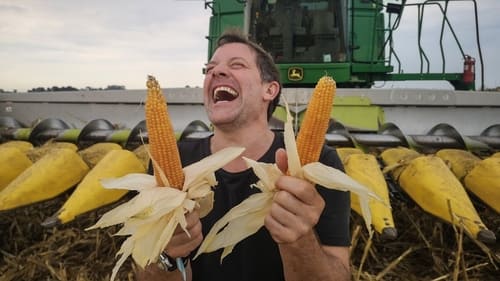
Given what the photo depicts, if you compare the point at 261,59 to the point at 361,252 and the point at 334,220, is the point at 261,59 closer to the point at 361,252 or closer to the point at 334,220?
the point at 334,220

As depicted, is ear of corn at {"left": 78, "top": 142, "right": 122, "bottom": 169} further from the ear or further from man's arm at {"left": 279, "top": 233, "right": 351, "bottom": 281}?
man's arm at {"left": 279, "top": 233, "right": 351, "bottom": 281}

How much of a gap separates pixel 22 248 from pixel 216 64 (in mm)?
2365

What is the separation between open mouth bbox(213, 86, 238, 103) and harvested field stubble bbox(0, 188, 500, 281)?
46.7 inches

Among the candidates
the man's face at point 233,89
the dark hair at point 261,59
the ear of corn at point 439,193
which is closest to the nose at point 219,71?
the man's face at point 233,89

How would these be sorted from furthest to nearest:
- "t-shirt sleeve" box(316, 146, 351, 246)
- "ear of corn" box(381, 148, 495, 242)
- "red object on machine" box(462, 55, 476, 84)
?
1. "red object on machine" box(462, 55, 476, 84)
2. "ear of corn" box(381, 148, 495, 242)
3. "t-shirt sleeve" box(316, 146, 351, 246)

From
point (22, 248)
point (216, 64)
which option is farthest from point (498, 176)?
point (22, 248)

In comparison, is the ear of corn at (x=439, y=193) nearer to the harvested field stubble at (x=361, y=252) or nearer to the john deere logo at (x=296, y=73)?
the harvested field stubble at (x=361, y=252)

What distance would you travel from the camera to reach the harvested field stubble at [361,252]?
2664mm

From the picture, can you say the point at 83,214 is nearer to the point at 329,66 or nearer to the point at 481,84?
the point at 329,66

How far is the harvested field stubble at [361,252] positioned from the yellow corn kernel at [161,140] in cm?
137

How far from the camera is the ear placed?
7.00 ft

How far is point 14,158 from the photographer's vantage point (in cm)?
334

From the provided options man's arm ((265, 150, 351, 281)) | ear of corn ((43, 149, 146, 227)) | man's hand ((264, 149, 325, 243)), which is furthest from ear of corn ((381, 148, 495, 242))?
ear of corn ((43, 149, 146, 227))

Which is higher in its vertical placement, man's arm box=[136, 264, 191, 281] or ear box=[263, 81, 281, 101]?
ear box=[263, 81, 281, 101]
